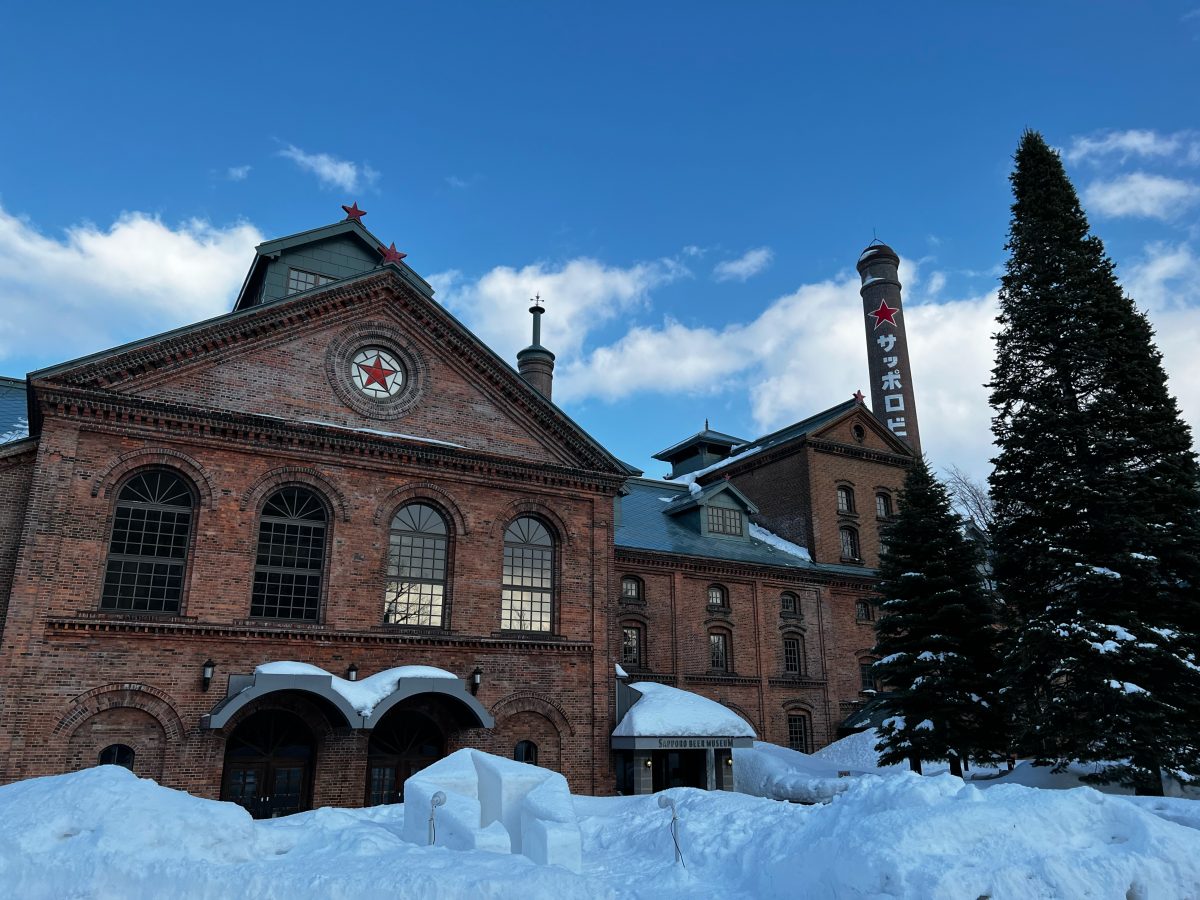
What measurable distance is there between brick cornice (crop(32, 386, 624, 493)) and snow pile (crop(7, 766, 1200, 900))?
10014 mm

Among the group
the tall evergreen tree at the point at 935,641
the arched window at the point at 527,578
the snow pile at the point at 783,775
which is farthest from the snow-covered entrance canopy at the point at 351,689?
the tall evergreen tree at the point at 935,641

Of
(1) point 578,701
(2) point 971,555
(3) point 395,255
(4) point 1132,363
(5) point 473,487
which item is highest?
(3) point 395,255

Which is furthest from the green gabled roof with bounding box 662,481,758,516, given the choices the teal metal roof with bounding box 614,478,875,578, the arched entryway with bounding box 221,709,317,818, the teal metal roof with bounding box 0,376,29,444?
the teal metal roof with bounding box 0,376,29,444

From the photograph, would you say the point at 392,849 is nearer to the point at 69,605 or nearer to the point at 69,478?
the point at 69,605

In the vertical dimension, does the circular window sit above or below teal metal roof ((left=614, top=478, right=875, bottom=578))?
above

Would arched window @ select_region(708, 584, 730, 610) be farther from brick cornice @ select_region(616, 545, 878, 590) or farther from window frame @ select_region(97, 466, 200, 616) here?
window frame @ select_region(97, 466, 200, 616)

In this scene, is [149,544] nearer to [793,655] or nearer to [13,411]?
[13,411]

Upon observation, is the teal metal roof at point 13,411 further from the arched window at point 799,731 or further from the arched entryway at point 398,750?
the arched window at point 799,731

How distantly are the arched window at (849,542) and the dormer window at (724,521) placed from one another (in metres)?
4.58

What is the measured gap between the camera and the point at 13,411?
860 inches

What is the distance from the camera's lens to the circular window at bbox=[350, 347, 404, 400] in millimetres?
20797

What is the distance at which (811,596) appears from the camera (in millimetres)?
31766

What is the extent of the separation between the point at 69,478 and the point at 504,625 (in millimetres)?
9904

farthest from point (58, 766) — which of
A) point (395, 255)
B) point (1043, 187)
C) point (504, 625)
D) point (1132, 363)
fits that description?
point (1043, 187)
